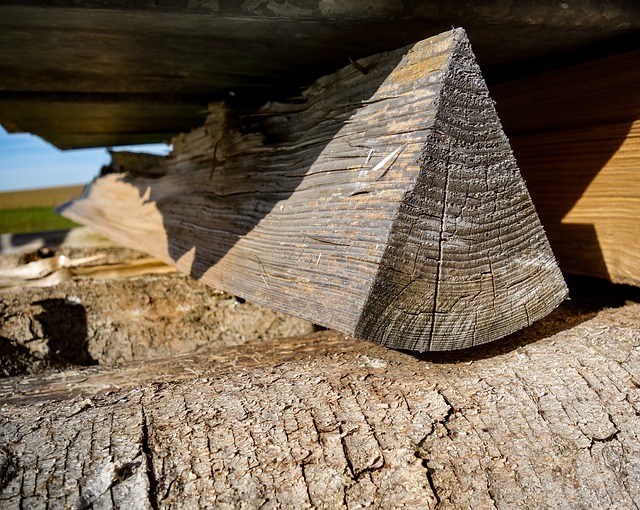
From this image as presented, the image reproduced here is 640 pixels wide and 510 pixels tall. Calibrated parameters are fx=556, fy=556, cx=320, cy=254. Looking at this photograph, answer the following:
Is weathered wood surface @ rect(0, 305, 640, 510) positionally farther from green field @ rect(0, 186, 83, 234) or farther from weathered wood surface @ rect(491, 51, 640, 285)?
green field @ rect(0, 186, 83, 234)

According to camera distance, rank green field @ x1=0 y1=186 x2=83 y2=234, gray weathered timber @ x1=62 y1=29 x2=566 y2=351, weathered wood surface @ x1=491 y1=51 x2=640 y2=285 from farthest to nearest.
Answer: green field @ x1=0 y1=186 x2=83 y2=234 → weathered wood surface @ x1=491 y1=51 x2=640 y2=285 → gray weathered timber @ x1=62 y1=29 x2=566 y2=351

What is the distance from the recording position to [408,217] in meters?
1.33

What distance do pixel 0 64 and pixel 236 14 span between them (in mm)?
1083

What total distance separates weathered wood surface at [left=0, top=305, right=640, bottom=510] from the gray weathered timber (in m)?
0.14

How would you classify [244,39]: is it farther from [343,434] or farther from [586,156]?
[586,156]

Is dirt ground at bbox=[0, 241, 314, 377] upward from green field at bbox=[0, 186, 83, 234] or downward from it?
downward

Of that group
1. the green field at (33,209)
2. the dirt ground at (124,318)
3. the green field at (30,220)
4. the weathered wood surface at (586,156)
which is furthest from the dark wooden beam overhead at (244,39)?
the green field at (33,209)

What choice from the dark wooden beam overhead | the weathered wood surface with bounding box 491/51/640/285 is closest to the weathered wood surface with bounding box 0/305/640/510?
the weathered wood surface with bounding box 491/51/640/285

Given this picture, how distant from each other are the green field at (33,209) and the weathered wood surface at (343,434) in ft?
20.9

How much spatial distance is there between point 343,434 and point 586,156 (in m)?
1.41

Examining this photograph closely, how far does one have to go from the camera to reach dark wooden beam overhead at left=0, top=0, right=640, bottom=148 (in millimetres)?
1434

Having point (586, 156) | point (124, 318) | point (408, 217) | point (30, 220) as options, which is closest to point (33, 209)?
point (30, 220)

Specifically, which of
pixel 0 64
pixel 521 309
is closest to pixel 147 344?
pixel 0 64

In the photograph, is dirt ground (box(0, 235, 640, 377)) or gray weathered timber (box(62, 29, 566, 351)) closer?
gray weathered timber (box(62, 29, 566, 351))
